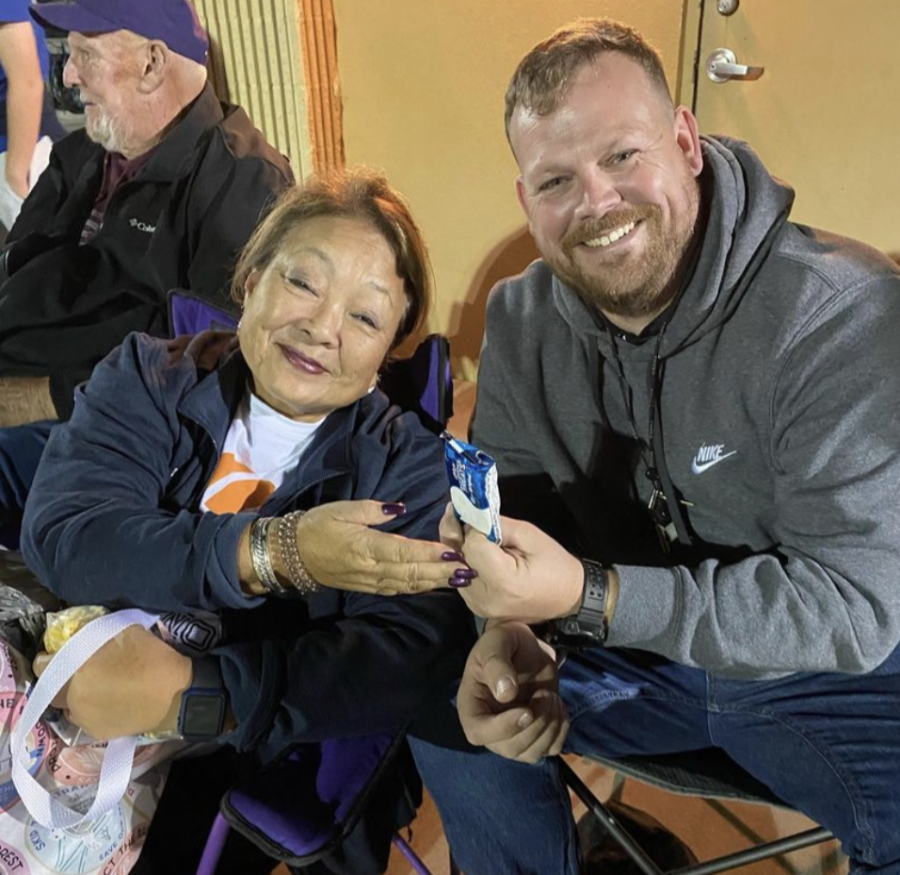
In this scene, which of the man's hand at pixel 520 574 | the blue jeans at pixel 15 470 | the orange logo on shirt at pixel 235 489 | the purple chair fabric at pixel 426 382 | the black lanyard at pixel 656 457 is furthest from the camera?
the blue jeans at pixel 15 470

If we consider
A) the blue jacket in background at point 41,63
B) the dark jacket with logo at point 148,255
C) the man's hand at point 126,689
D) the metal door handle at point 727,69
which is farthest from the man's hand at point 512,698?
the blue jacket in background at point 41,63

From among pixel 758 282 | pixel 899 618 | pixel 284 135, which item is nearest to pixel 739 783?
Answer: pixel 899 618

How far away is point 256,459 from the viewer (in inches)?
56.1

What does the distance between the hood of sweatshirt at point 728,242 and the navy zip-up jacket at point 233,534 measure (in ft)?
1.48

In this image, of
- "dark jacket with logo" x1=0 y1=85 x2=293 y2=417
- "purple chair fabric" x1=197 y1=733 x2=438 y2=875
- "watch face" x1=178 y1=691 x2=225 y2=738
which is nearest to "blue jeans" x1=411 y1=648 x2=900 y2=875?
"purple chair fabric" x1=197 y1=733 x2=438 y2=875

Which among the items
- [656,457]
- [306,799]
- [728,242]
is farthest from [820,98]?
[306,799]

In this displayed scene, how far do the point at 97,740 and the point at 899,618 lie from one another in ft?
3.42

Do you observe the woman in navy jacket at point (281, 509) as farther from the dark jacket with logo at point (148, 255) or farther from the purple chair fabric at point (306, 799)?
the dark jacket with logo at point (148, 255)

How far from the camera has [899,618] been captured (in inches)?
41.6

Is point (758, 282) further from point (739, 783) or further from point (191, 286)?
point (191, 286)

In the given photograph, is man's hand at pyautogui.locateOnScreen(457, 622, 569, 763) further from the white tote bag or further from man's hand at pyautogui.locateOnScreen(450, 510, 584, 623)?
the white tote bag

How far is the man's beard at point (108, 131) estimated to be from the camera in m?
2.18

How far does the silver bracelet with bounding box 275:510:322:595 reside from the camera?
3.97 feet

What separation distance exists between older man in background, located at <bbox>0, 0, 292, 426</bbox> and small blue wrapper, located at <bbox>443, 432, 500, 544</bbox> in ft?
3.68
